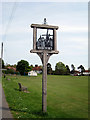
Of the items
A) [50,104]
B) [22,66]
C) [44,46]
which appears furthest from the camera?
[22,66]

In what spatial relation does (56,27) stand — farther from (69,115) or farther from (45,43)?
(69,115)

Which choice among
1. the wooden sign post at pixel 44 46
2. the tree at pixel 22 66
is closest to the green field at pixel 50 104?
the wooden sign post at pixel 44 46

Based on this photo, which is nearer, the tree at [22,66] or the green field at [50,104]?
the green field at [50,104]

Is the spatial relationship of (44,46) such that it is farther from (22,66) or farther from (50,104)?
(22,66)

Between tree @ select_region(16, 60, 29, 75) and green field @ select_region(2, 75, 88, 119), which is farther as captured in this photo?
tree @ select_region(16, 60, 29, 75)

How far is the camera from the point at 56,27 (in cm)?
821

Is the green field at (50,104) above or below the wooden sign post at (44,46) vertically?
below

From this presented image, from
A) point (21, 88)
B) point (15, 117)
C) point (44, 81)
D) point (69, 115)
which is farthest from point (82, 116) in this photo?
point (21, 88)

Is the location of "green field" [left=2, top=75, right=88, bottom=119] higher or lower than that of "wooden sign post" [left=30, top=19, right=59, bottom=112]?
lower

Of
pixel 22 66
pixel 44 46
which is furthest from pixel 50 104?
pixel 22 66

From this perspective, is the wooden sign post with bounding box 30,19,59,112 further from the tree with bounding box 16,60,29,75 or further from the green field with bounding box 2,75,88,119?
the tree with bounding box 16,60,29,75

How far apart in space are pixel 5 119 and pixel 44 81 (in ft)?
7.86

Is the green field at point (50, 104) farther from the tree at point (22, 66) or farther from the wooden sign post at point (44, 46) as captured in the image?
the tree at point (22, 66)

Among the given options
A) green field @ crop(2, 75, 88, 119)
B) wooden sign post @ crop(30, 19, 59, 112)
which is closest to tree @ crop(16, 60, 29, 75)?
green field @ crop(2, 75, 88, 119)
